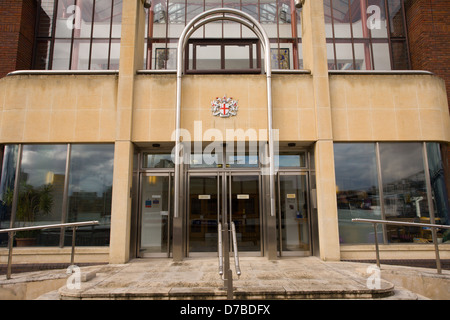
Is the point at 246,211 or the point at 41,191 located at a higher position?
the point at 41,191

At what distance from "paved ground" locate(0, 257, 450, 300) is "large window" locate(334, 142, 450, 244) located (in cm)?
159

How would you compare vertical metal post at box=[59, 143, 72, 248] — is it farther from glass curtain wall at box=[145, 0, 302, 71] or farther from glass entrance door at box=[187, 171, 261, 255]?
glass curtain wall at box=[145, 0, 302, 71]

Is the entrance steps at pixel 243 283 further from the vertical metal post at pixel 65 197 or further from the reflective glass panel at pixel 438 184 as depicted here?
the reflective glass panel at pixel 438 184

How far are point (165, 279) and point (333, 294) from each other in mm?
3214

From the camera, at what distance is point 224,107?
8.72m

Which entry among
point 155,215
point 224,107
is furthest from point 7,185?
point 224,107

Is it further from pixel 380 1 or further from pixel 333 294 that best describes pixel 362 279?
pixel 380 1

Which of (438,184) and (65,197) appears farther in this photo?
(438,184)

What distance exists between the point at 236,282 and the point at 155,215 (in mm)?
3971

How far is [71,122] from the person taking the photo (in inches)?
343

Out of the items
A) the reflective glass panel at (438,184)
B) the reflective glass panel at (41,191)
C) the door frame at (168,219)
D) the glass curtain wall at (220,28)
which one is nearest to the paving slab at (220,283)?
the door frame at (168,219)

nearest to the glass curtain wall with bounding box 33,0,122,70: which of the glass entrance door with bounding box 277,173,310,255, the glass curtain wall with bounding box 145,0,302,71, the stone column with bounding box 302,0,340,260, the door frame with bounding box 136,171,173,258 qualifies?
the glass curtain wall with bounding box 145,0,302,71

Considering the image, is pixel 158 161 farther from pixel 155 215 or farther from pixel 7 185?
pixel 7 185

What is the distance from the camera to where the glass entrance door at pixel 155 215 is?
28.8 ft
